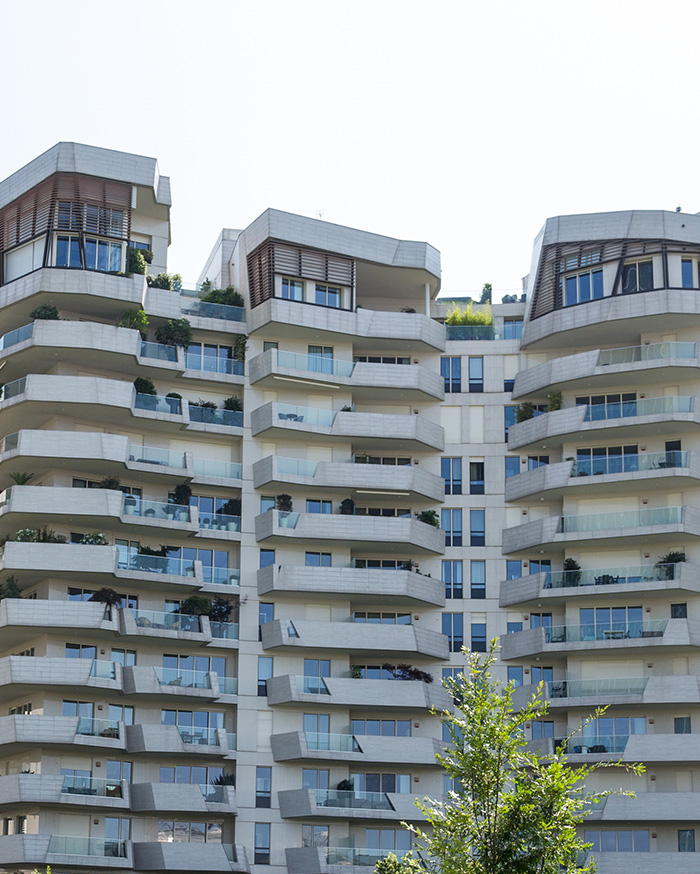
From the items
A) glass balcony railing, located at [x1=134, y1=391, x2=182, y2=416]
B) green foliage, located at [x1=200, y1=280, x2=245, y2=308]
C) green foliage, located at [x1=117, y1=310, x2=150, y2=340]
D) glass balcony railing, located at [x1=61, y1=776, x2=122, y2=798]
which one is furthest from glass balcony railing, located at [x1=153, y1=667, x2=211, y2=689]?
green foliage, located at [x1=200, y1=280, x2=245, y2=308]

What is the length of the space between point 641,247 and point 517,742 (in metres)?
49.1

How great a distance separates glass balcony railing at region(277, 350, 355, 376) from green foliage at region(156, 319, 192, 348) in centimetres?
495

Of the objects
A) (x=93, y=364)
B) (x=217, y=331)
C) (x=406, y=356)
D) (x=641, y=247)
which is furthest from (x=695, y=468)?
(x=93, y=364)

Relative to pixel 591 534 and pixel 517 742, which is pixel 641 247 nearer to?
pixel 591 534

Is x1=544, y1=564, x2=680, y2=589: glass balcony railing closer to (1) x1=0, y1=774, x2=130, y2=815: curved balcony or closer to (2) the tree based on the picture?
(1) x1=0, y1=774, x2=130, y2=815: curved balcony

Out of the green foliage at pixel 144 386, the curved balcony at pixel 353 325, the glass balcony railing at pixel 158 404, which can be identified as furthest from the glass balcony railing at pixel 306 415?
the green foliage at pixel 144 386

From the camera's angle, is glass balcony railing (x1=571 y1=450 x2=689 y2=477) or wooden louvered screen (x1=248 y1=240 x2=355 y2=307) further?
wooden louvered screen (x1=248 y1=240 x2=355 y2=307)

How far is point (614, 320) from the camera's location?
2832 inches

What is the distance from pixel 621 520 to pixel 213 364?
23.0 metres

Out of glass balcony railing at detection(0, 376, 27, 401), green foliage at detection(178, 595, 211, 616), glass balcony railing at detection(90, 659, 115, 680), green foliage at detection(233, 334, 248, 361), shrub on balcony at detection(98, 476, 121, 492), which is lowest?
glass balcony railing at detection(90, 659, 115, 680)

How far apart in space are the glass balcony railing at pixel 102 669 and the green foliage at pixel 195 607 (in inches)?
202

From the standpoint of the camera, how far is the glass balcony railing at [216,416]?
72.4 m

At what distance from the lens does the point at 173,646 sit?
6862 centimetres

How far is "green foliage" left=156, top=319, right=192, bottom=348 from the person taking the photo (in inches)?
2847
